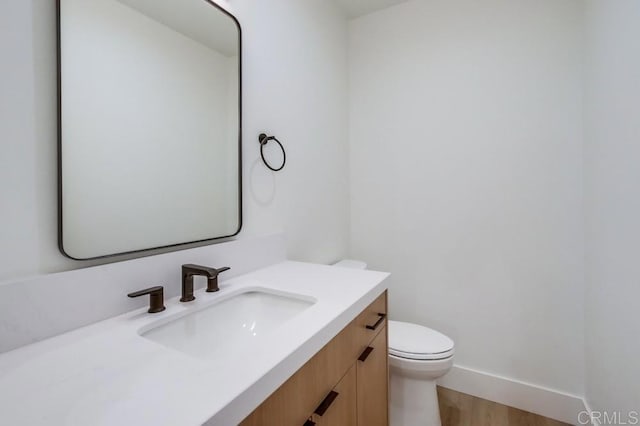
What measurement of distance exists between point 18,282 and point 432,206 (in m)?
1.96

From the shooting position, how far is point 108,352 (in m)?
0.64

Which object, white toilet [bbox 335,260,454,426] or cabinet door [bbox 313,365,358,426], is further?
white toilet [bbox 335,260,454,426]

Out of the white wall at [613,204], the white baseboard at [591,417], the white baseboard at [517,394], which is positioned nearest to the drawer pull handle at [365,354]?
the white wall at [613,204]

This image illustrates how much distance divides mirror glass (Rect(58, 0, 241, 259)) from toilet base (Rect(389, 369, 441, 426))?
1.20 m

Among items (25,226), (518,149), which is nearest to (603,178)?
(518,149)

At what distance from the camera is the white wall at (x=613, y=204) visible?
1056mm

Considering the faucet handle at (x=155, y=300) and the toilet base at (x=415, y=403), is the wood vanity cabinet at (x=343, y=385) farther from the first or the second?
the faucet handle at (x=155, y=300)

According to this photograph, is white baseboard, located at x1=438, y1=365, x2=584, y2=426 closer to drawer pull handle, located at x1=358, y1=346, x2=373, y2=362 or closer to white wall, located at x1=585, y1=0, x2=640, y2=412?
white wall, located at x1=585, y1=0, x2=640, y2=412

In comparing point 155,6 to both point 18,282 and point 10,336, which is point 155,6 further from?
point 10,336

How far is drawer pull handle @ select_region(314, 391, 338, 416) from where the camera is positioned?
74 centimetres

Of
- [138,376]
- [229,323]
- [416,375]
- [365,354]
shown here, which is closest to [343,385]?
[365,354]

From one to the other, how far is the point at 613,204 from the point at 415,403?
129 centimetres

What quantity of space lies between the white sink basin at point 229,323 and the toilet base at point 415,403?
88cm

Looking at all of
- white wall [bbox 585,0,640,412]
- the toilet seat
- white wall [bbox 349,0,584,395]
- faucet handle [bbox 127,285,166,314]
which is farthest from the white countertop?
white wall [bbox 349,0,584,395]
